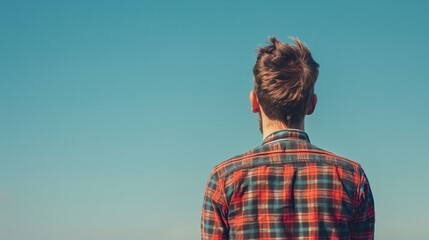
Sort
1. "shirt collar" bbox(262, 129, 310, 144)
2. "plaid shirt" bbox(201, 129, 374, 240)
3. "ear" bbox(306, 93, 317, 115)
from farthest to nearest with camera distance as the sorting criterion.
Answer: "ear" bbox(306, 93, 317, 115), "shirt collar" bbox(262, 129, 310, 144), "plaid shirt" bbox(201, 129, 374, 240)

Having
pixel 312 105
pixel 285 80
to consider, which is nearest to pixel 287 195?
pixel 312 105

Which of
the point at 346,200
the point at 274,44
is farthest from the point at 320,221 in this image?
the point at 274,44

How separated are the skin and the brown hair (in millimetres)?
40

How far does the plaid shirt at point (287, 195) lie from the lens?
16.7 feet

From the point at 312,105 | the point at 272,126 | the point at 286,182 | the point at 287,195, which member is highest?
the point at 312,105

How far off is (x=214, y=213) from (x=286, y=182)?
745mm

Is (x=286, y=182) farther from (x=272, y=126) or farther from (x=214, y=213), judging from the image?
(x=214, y=213)

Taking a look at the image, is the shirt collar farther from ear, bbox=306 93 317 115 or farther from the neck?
ear, bbox=306 93 317 115

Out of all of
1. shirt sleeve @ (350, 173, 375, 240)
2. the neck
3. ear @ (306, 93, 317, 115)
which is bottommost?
shirt sleeve @ (350, 173, 375, 240)

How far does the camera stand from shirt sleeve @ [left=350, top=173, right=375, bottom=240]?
5297 mm

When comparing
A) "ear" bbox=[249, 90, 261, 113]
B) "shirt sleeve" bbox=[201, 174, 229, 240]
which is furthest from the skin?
"shirt sleeve" bbox=[201, 174, 229, 240]

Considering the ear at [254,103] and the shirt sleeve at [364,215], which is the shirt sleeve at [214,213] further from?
the shirt sleeve at [364,215]

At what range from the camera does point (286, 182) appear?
17.1ft

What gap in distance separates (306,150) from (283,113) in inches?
16.9
